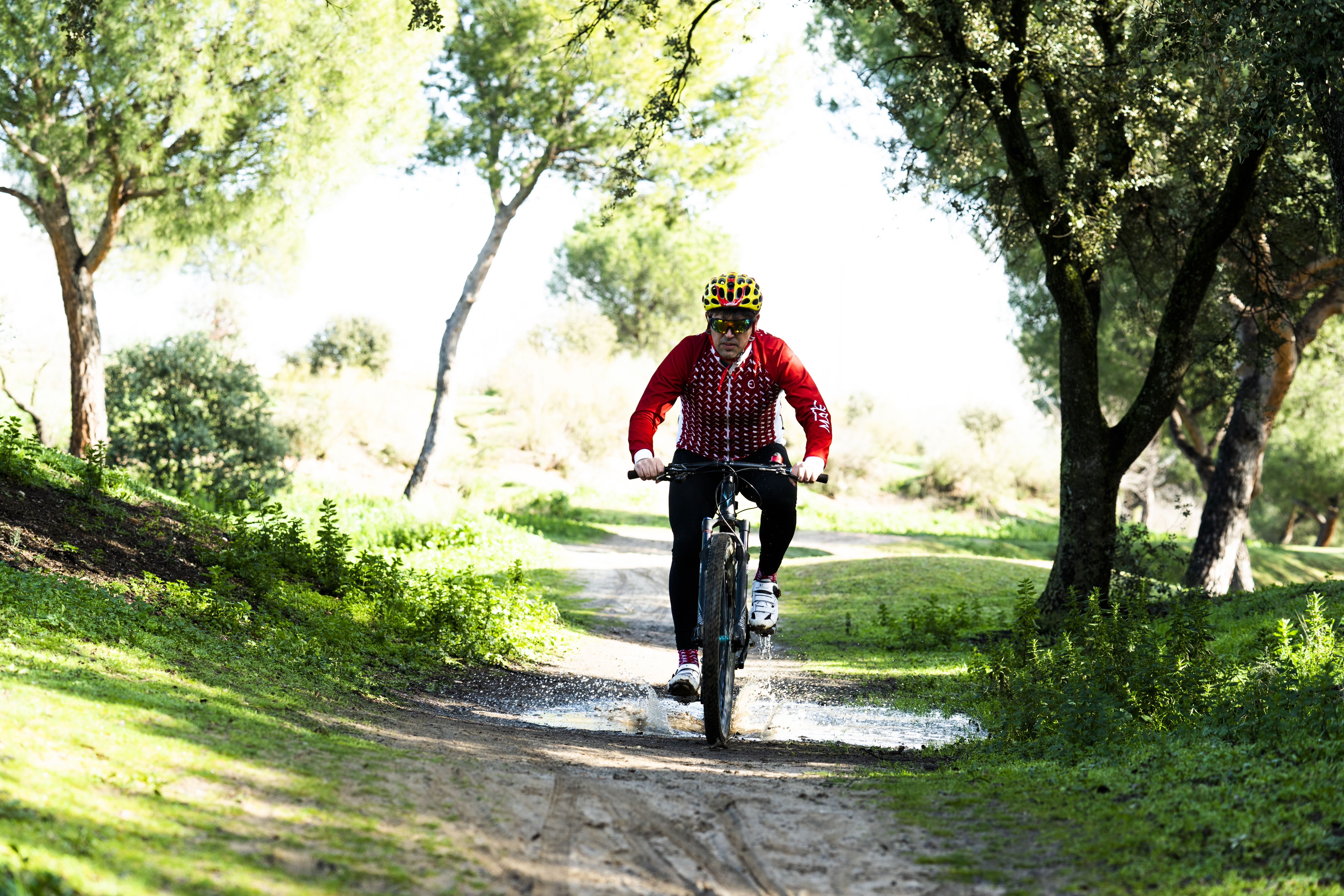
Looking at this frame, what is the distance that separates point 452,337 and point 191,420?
15.9 ft

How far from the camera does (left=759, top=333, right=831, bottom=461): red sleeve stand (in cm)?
607

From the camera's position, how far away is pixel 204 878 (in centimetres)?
261

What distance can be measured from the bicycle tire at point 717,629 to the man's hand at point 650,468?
0.45 metres

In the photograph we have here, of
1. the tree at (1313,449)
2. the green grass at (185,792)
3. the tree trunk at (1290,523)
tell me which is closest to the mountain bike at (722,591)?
the green grass at (185,792)

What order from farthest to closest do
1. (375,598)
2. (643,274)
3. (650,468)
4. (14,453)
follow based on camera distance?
1. (643,274)
2. (375,598)
3. (14,453)
4. (650,468)

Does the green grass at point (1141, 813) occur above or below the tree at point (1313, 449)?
below

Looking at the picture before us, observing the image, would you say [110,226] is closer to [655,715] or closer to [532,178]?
[532,178]

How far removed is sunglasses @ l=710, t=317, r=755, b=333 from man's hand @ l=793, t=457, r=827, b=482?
82 cm

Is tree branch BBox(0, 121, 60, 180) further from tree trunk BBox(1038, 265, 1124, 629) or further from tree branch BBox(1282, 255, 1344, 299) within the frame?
tree branch BBox(1282, 255, 1344, 299)

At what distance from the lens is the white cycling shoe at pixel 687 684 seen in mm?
5715

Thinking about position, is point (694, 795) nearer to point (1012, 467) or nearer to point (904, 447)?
point (1012, 467)

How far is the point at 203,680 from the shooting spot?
197 inches

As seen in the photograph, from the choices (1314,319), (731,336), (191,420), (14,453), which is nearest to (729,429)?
(731,336)

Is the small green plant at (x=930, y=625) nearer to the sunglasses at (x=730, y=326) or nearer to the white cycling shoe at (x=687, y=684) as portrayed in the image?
the white cycling shoe at (x=687, y=684)
